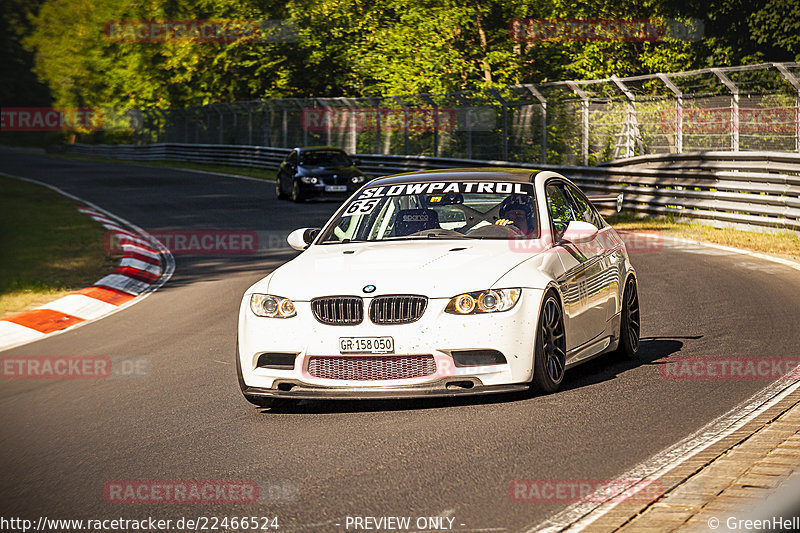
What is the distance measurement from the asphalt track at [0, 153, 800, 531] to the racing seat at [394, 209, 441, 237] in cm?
140

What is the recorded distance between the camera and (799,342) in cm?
934

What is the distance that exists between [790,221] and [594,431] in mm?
12821

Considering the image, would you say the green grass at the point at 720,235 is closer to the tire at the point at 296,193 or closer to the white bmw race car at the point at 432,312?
the white bmw race car at the point at 432,312

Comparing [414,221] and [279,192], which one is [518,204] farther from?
[279,192]

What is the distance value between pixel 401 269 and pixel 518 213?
140 cm

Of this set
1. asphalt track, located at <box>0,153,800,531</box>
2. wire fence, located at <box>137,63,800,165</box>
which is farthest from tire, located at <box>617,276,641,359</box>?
wire fence, located at <box>137,63,800,165</box>

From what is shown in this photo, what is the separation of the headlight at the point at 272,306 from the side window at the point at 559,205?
219 centimetres

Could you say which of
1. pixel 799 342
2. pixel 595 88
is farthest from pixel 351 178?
pixel 799 342

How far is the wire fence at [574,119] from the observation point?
67.6 feet

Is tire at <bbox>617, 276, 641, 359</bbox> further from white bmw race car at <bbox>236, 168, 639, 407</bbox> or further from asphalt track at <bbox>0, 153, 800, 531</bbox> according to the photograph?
white bmw race car at <bbox>236, 168, 639, 407</bbox>

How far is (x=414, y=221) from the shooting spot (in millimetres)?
8508

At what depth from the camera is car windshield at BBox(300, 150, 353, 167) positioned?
103 ft

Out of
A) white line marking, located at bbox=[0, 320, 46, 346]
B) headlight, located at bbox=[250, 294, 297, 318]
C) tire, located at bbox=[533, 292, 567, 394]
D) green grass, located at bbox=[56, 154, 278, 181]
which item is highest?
headlight, located at bbox=[250, 294, 297, 318]

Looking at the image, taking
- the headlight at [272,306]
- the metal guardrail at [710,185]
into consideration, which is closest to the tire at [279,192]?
the metal guardrail at [710,185]
